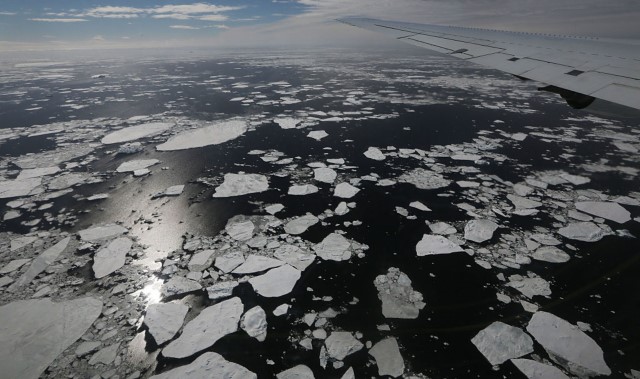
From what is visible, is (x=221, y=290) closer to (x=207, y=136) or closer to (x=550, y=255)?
(x=550, y=255)

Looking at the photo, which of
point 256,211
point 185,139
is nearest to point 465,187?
point 256,211

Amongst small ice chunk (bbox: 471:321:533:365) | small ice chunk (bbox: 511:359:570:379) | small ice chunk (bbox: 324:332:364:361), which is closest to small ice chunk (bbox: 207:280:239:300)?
small ice chunk (bbox: 324:332:364:361)

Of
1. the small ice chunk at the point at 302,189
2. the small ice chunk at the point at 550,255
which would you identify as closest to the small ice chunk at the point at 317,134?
the small ice chunk at the point at 302,189

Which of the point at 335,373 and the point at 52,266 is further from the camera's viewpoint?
the point at 52,266

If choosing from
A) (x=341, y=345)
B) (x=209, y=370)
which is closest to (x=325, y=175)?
(x=341, y=345)

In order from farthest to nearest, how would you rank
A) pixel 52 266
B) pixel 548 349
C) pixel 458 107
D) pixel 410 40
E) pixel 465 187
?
pixel 458 107 < pixel 465 187 < pixel 410 40 < pixel 52 266 < pixel 548 349

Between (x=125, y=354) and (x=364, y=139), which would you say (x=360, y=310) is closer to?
(x=125, y=354)
